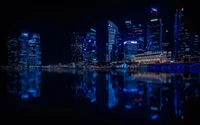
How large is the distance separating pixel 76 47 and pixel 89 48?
10080 mm

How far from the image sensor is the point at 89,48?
148 meters

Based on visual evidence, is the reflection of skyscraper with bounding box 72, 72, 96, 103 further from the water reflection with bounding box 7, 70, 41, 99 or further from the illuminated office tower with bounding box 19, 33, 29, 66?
the illuminated office tower with bounding box 19, 33, 29, 66

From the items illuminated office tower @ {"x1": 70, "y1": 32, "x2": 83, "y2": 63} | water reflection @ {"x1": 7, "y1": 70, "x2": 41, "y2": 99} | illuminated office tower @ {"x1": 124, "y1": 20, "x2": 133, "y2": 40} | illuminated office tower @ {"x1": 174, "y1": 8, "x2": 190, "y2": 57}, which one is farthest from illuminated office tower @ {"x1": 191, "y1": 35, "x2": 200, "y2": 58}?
water reflection @ {"x1": 7, "y1": 70, "x2": 41, "y2": 99}

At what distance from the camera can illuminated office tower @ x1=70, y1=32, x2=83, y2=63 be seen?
147 m

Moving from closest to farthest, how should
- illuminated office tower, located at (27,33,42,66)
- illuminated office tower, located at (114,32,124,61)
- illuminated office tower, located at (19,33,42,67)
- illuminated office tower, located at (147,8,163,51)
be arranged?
illuminated office tower, located at (19,33,42,67), illuminated office tower, located at (27,33,42,66), illuminated office tower, located at (147,8,163,51), illuminated office tower, located at (114,32,124,61)

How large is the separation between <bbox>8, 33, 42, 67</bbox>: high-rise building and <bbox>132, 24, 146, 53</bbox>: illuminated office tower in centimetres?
6994

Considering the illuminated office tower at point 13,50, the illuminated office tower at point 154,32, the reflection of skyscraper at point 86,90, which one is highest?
the illuminated office tower at point 154,32

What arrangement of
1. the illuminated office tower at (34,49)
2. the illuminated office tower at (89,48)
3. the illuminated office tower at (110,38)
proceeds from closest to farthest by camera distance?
the illuminated office tower at (34,49) → the illuminated office tower at (89,48) → the illuminated office tower at (110,38)

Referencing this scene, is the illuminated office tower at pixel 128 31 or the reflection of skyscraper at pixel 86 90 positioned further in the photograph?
the illuminated office tower at pixel 128 31

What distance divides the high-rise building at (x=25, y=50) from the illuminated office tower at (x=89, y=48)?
34.9m

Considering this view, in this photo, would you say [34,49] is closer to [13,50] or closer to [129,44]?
[13,50]

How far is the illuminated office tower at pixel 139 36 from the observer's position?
139538 millimetres

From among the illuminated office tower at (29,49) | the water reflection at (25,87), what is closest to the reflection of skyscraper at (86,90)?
the water reflection at (25,87)

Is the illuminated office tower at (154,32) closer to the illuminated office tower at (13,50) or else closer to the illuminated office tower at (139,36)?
the illuminated office tower at (139,36)
